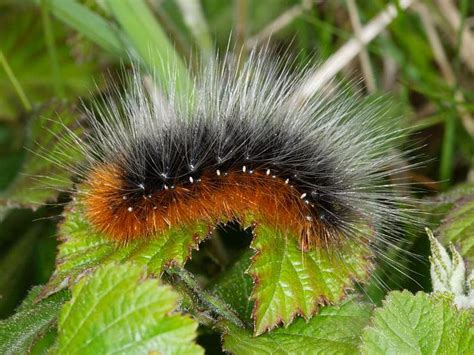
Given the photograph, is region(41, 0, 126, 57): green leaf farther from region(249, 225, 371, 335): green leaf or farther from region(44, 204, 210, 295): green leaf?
region(249, 225, 371, 335): green leaf

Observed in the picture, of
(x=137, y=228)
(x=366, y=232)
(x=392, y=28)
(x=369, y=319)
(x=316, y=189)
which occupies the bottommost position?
(x=369, y=319)

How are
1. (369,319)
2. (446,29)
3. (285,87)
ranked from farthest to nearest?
(446,29) → (285,87) → (369,319)

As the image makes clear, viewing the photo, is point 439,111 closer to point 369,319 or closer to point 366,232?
point 366,232

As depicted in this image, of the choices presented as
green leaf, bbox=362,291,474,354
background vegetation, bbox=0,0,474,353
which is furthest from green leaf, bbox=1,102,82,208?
green leaf, bbox=362,291,474,354

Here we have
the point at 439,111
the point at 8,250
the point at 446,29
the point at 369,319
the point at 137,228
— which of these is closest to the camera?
the point at 369,319

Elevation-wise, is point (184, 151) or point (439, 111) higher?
point (184, 151)

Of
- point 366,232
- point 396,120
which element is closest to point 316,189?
point 366,232
